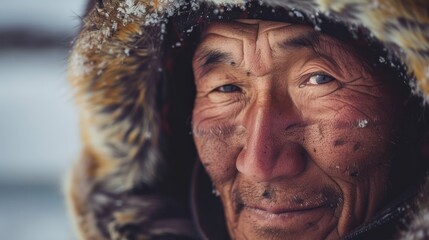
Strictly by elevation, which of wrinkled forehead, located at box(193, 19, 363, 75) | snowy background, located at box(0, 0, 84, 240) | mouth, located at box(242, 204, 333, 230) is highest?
wrinkled forehead, located at box(193, 19, 363, 75)

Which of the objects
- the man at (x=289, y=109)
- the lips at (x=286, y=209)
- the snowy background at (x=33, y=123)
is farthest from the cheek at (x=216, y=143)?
the snowy background at (x=33, y=123)

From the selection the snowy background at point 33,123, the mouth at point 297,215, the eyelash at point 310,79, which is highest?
the eyelash at point 310,79

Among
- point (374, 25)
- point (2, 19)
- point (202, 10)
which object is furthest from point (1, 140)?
point (374, 25)

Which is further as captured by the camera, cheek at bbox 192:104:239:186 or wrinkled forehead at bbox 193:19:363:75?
cheek at bbox 192:104:239:186

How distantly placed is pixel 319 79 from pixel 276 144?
14 cm

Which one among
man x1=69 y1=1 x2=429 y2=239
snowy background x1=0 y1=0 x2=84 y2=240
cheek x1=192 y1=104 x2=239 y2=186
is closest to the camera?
man x1=69 y1=1 x2=429 y2=239

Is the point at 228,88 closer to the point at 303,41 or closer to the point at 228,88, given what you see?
the point at 228,88

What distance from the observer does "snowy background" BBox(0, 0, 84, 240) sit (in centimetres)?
365

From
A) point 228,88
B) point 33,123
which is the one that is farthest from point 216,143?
point 33,123

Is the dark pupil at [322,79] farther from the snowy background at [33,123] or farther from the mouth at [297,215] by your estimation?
the snowy background at [33,123]

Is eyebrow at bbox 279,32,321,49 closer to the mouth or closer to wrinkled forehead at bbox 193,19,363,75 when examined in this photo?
wrinkled forehead at bbox 193,19,363,75

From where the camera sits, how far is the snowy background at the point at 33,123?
3.65m

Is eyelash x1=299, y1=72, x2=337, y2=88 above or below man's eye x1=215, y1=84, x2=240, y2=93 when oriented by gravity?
above

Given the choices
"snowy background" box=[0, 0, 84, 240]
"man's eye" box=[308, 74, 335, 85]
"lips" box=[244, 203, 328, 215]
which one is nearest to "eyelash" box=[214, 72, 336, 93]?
"man's eye" box=[308, 74, 335, 85]
